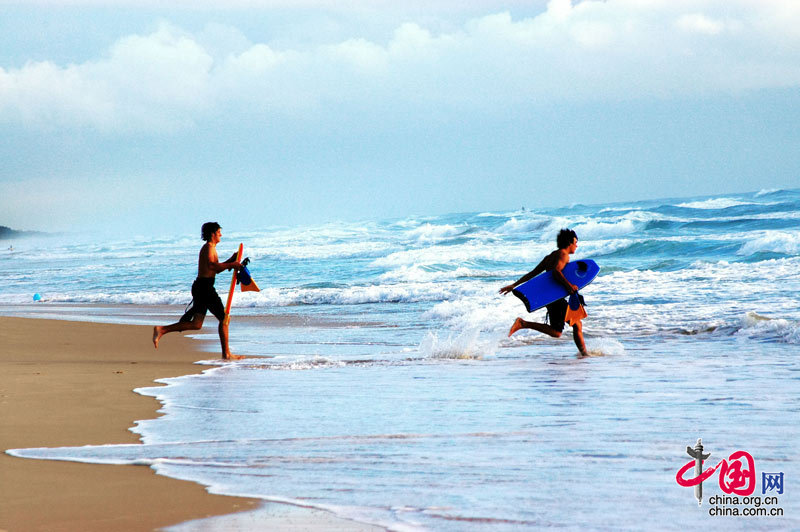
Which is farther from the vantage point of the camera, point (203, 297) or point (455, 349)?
point (203, 297)

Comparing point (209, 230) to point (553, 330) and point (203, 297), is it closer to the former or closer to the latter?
Answer: point (203, 297)

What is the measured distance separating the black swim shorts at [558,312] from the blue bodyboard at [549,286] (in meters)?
0.06

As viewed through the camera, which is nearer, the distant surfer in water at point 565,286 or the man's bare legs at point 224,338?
the distant surfer in water at point 565,286

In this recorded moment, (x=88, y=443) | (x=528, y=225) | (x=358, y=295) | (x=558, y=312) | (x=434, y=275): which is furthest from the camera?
(x=528, y=225)

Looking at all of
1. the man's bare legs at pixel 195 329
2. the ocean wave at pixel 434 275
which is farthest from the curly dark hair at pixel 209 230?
the ocean wave at pixel 434 275

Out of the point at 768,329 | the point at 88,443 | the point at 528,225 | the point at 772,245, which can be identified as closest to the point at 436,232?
the point at 528,225

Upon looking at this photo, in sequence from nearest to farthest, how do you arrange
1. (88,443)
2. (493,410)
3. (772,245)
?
(88,443) → (493,410) → (772,245)

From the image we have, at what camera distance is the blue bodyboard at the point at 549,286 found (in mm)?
9141

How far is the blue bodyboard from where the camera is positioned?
9141 mm

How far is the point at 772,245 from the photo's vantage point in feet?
83.4

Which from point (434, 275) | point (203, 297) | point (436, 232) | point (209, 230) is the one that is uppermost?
point (436, 232)

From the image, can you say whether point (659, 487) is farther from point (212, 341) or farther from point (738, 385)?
point (212, 341)

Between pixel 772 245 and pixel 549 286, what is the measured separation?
18765 millimetres

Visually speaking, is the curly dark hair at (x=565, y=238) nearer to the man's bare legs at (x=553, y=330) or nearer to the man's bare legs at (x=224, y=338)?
the man's bare legs at (x=553, y=330)
